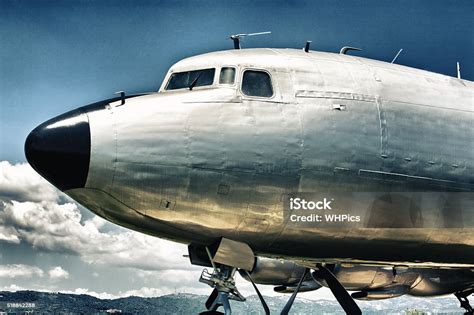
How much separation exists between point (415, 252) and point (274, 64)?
164 inches

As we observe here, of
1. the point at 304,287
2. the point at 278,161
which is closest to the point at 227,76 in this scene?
the point at 278,161

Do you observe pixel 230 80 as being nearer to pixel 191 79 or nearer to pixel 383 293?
pixel 191 79

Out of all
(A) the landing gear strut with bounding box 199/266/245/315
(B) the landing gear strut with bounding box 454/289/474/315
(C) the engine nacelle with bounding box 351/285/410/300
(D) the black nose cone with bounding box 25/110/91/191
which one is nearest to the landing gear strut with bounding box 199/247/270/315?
(A) the landing gear strut with bounding box 199/266/245/315

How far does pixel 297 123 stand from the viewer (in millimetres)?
11414

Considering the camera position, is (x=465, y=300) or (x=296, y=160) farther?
(x=465, y=300)

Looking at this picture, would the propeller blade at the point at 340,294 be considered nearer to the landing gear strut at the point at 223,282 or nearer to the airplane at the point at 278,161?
the airplane at the point at 278,161

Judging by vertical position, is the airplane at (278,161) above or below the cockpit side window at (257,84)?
below

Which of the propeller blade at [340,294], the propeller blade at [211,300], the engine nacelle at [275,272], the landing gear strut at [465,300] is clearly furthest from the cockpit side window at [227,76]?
the landing gear strut at [465,300]

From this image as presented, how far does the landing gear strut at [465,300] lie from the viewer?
1969 centimetres

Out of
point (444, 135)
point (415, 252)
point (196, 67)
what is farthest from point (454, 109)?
point (196, 67)

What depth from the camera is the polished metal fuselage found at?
1066cm

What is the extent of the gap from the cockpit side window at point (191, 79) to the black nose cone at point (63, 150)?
1.97 meters

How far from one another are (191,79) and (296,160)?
7.56 ft

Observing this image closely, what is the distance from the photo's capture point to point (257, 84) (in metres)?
11.7
